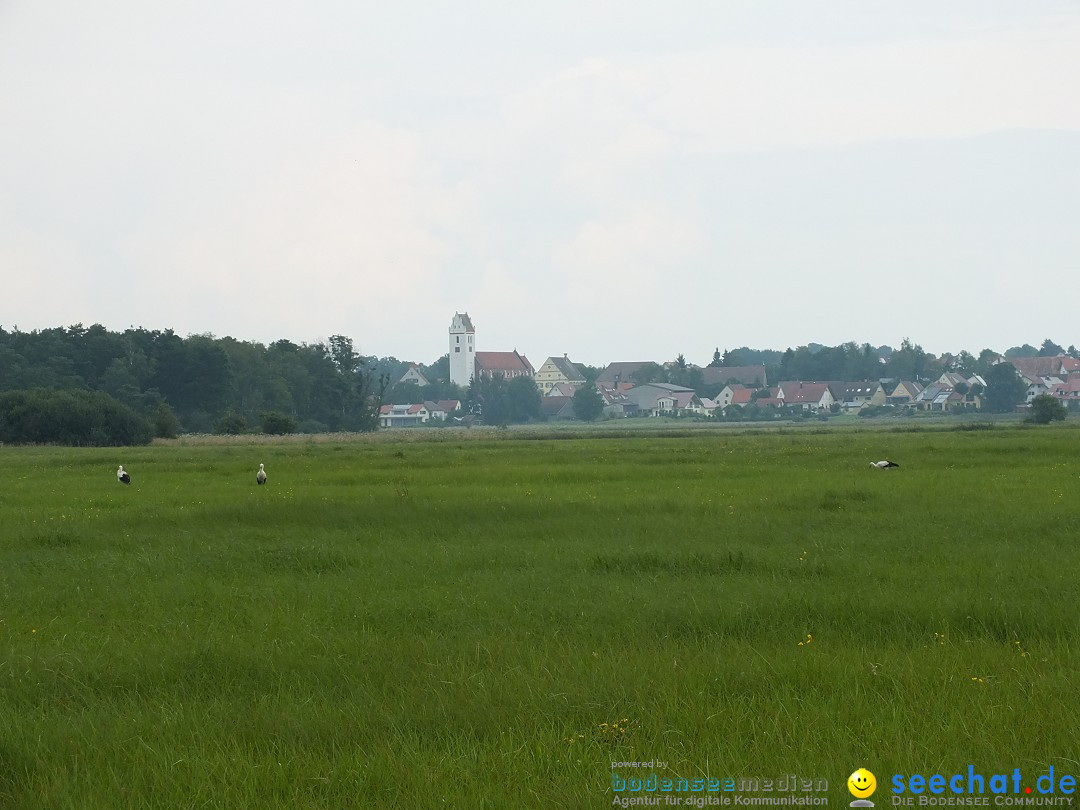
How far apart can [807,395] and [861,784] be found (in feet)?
482

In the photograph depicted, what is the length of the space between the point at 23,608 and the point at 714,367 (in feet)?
605

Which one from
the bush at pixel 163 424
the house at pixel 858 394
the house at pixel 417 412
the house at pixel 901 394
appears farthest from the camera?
the house at pixel 417 412

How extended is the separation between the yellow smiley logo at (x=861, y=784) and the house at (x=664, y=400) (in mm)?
148817

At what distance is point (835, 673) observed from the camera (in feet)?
27.8

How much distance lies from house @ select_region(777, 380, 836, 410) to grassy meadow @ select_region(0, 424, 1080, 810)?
130 meters


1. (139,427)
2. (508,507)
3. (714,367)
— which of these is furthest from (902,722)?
(714,367)

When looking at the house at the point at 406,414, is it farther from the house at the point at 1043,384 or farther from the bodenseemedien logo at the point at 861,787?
the bodenseemedien logo at the point at 861,787

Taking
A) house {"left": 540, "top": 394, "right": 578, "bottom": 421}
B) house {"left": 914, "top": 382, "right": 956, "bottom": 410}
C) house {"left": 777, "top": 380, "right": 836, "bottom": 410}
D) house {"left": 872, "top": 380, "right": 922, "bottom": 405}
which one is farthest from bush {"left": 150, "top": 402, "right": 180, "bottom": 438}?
house {"left": 872, "top": 380, "right": 922, "bottom": 405}

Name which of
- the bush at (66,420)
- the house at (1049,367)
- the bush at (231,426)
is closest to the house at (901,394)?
the house at (1049,367)

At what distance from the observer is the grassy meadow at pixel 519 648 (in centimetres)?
681

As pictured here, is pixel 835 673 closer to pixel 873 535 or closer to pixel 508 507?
pixel 873 535

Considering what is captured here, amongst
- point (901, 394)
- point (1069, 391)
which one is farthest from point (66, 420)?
point (1069, 391)

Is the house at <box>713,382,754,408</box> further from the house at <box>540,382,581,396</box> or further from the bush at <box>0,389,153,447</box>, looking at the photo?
the bush at <box>0,389,153,447</box>

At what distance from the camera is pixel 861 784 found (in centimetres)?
602
